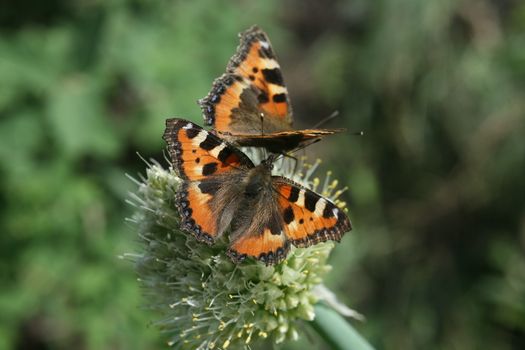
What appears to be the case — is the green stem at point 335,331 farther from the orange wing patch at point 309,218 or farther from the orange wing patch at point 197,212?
the orange wing patch at point 197,212

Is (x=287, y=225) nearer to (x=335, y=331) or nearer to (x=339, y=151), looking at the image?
(x=335, y=331)

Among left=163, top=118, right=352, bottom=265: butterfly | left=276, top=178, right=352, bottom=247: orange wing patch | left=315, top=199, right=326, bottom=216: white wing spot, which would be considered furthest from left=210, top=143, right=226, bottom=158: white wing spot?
left=315, top=199, right=326, bottom=216: white wing spot

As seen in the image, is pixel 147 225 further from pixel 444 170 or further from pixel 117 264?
pixel 444 170

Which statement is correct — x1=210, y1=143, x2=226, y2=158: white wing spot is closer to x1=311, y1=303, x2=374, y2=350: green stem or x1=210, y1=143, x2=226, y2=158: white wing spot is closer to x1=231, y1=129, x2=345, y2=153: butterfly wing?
x1=231, y1=129, x2=345, y2=153: butterfly wing

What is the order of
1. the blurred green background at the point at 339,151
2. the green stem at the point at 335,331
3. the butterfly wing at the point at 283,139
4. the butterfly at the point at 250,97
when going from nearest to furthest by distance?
the green stem at the point at 335,331
the butterfly wing at the point at 283,139
the butterfly at the point at 250,97
the blurred green background at the point at 339,151

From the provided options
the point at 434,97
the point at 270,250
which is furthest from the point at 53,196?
the point at 434,97

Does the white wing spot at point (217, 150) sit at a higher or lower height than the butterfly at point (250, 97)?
lower

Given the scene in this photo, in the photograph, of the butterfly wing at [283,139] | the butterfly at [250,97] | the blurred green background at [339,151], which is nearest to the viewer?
the butterfly wing at [283,139]

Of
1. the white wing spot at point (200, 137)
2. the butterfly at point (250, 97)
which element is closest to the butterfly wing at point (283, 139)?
the butterfly at point (250, 97)
